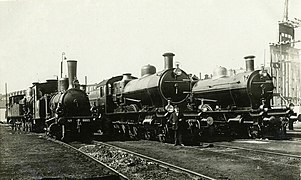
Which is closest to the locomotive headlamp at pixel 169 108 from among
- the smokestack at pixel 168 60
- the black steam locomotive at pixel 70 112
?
the smokestack at pixel 168 60

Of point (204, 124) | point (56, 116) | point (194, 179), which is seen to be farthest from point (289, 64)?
point (194, 179)

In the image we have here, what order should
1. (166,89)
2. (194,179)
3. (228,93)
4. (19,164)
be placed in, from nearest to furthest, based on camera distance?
1. (194,179)
2. (19,164)
3. (166,89)
4. (228,93)

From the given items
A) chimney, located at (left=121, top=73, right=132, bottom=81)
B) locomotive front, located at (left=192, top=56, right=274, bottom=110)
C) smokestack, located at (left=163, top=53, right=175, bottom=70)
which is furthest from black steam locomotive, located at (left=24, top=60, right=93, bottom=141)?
locomotive front, located at (left=192, top=56, right=274, bottom=110)

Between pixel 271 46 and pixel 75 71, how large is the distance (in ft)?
61.2

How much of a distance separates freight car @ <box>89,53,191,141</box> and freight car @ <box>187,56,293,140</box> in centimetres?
114

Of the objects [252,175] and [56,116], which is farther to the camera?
[56,116]

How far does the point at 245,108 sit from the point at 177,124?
16.0 ft

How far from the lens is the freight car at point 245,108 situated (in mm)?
16266

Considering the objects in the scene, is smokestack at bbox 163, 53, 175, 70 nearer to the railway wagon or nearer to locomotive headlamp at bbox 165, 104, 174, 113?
locomotive headlamp at bbox 165, 104, 174, 113

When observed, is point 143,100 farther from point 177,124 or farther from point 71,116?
point 71,116

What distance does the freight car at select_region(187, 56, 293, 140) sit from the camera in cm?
1627

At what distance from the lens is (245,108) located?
55.8 ft

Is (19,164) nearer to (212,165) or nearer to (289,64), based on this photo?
(212,165)

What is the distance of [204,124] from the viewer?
50.1ft
